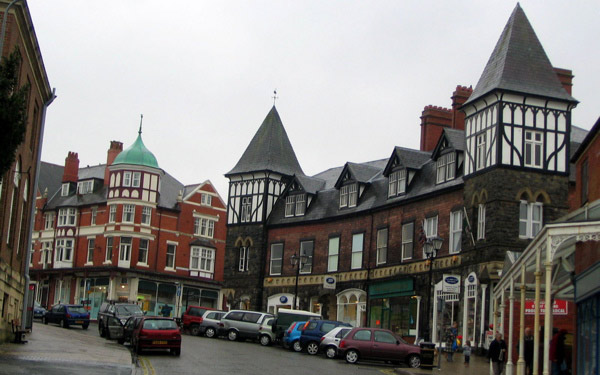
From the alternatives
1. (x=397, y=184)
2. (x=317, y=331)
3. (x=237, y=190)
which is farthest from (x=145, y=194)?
(x=317, y=331)

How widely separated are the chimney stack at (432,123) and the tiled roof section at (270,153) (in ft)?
31.9

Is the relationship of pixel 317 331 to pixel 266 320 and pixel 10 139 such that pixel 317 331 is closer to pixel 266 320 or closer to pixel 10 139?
pixel 266 320

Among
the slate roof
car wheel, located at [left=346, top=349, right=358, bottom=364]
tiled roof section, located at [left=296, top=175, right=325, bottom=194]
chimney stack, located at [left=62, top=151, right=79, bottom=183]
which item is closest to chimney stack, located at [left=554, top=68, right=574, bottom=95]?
tiled roof section, located at [left=296, top=175, right=325, bottom=194]

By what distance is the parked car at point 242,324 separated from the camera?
41281 millimetres

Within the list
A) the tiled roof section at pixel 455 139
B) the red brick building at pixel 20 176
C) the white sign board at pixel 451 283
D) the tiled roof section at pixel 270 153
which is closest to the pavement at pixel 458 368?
the white sign board at pixel 451 283

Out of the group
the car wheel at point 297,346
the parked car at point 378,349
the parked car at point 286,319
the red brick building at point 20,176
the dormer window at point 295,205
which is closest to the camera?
the red brick building at point 20,176

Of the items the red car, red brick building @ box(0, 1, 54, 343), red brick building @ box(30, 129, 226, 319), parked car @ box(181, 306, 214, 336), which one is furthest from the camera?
red brick building @ box(30, 129, 226, 319)

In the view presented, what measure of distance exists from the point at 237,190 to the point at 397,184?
46.2ft

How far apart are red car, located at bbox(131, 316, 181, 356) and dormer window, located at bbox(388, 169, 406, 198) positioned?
1812 cm

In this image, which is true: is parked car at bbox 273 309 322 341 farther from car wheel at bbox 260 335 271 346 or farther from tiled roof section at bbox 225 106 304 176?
tiled roof section at bbox 225 106 304 176

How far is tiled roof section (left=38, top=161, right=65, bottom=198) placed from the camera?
7781 centimetres

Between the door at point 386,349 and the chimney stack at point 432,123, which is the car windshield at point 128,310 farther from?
the chimney stack at point 432,123

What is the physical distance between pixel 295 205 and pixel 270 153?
430 centimetres

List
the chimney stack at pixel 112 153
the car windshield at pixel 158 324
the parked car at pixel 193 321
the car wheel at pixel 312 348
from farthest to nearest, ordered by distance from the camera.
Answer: the chimney stack at pixel 112 153 → the parked car at pixel 193 321 → the car wheel at pixel 312 348 → the car windshield at pixel 158 324
